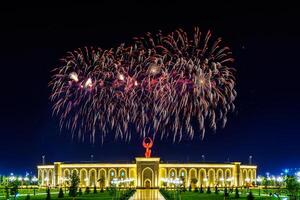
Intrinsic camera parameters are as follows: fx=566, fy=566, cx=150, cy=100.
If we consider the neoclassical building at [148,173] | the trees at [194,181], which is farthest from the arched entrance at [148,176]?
the trees at [194,181]

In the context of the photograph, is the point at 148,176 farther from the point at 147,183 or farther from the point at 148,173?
the point at 147,183

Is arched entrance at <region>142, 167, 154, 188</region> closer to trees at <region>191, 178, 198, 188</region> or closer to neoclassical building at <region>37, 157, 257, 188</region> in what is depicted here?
neoclassical building at <region>37, 157, 257, 188</region>

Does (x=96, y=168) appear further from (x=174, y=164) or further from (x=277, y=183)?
(x=277, y=183)

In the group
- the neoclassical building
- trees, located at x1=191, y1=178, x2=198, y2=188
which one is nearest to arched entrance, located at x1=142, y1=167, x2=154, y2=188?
the neoclassical building

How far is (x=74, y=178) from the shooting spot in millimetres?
42000

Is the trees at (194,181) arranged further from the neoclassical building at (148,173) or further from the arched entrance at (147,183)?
the arched entrance at (147,183)

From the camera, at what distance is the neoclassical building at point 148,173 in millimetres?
88062

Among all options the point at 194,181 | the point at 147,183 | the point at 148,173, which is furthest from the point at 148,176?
the point at 194,181

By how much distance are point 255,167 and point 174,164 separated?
1474 cm

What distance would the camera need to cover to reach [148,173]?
289ft

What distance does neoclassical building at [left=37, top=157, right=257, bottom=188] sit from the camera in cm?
8806

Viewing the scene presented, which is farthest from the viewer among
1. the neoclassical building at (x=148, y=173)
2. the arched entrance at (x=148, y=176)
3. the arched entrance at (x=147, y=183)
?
the neoclassical building at (x=148, y=173)

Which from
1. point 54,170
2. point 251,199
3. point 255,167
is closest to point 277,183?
point 255,167

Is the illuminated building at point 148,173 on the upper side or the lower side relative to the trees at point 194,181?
upper
